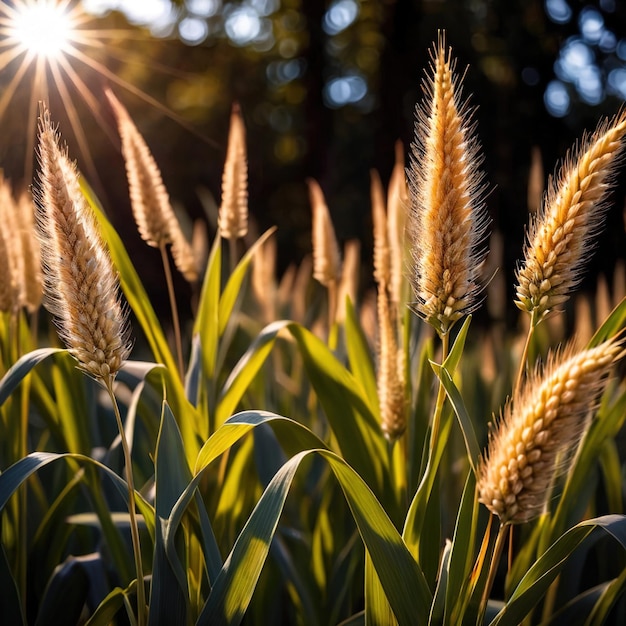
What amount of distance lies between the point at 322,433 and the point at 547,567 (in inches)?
46.4

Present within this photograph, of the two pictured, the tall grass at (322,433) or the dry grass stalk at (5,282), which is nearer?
the tall grass at (322,433)

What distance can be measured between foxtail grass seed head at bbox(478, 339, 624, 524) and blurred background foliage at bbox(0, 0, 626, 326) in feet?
21.9

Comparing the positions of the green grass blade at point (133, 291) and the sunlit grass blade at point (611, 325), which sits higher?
the green grass blade at point (133, 291)

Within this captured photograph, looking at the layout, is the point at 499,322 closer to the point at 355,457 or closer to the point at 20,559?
the point at 355,457

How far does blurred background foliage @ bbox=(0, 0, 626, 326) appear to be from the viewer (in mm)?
9000

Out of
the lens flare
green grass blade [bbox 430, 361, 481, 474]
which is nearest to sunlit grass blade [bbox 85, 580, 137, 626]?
green grass blade [bbox 430, 361, 481, 474]

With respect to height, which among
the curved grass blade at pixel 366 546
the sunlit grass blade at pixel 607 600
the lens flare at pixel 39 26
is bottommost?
the sunlit grass blade at pixel 607 600

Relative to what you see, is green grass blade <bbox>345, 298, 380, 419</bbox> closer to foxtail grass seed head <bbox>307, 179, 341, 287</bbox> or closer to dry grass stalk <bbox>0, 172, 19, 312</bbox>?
foxtail grass seed head <bbox>307, 179, 341, 287</bbox>

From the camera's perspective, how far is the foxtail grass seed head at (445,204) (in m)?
1.11

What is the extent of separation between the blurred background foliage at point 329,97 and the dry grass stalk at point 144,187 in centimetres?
587

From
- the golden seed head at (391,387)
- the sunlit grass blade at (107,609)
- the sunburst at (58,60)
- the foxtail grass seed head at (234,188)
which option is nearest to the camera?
the sunlit grass blade at (107,609)

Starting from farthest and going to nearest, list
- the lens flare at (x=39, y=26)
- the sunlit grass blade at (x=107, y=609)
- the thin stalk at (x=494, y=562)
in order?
the lens flare at (x=39, y=26)
the sunlit grass blade at (x=107, y=609)
the thin stalk at (x=494, y=562)

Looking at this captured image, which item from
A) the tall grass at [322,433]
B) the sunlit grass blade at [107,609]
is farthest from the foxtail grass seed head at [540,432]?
the sunlit grass blade at [107,609]

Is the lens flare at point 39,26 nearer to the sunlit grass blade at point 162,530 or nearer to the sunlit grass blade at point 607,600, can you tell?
the sunlit grass blade at point 162,530
